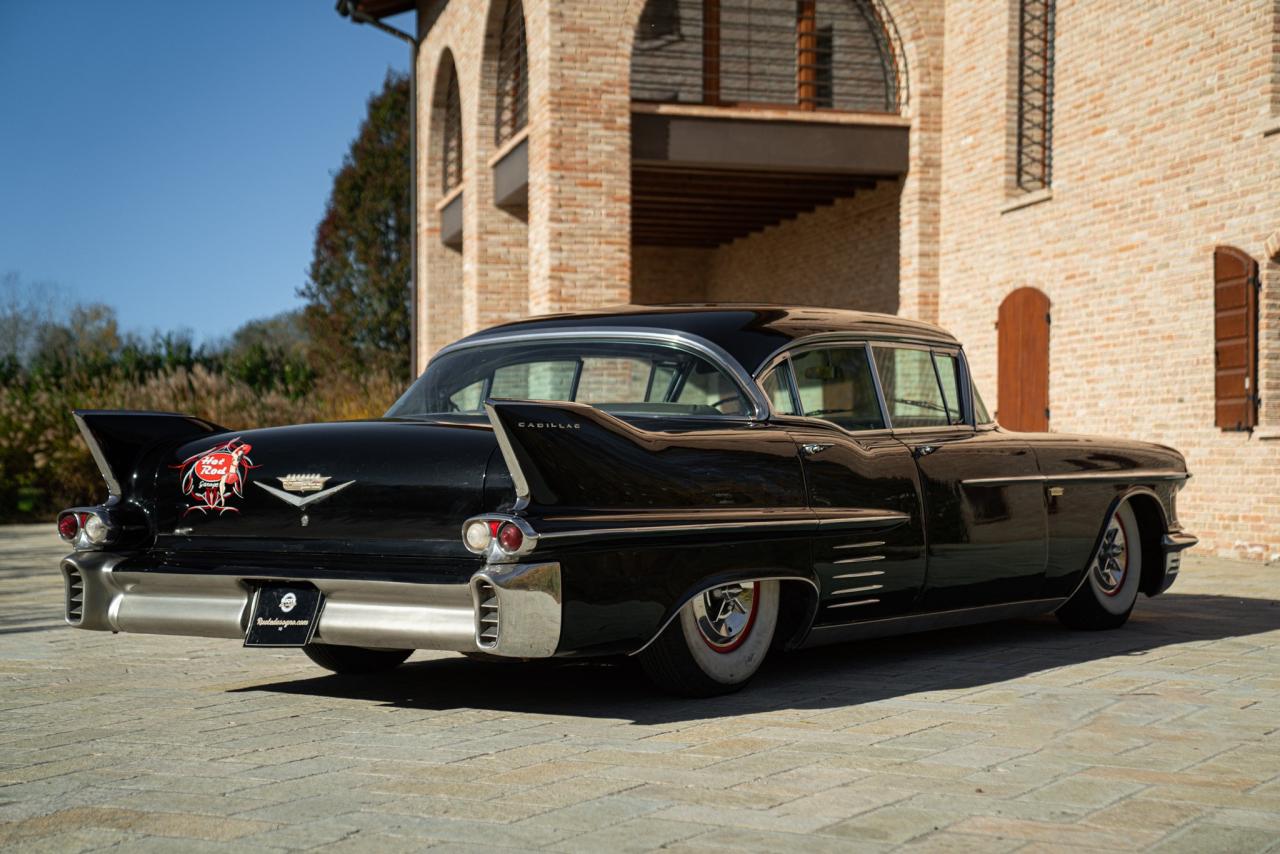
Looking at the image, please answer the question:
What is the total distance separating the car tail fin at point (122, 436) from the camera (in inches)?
211

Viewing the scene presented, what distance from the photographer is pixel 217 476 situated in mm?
5094

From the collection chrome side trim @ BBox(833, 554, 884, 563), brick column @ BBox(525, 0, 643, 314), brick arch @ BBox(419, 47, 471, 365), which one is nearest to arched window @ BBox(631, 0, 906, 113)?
brick column @ BBox(525, 0, 643, 314)

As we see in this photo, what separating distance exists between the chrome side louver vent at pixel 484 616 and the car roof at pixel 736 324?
5.10 ft

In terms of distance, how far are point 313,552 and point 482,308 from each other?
52.7 ft

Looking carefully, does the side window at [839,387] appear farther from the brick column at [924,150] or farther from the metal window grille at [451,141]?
the metal window grille at [451,141]

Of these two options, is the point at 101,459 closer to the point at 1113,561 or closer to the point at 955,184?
the point at 1113,561

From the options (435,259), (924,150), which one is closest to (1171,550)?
(924,150)

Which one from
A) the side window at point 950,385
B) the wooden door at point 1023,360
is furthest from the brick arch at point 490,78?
the side window at point 950,385

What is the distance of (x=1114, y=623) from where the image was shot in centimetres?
719

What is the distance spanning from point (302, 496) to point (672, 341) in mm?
1546

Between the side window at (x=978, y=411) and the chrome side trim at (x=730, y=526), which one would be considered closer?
the chrome side trim at (x=730, y=526)

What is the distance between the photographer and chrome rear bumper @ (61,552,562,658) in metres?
4.38

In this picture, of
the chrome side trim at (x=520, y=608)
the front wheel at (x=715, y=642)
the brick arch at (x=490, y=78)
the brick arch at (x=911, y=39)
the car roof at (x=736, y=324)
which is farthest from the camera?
the brick arch at (x=490, y=78)

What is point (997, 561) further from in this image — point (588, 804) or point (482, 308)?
point (482, 308)
